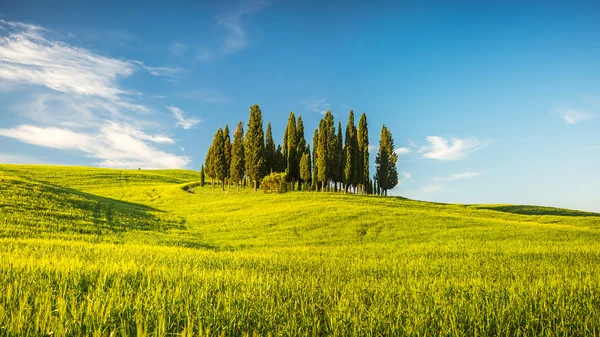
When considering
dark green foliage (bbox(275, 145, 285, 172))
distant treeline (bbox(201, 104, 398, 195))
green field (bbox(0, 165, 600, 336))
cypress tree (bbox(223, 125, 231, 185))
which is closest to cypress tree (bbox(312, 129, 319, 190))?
distant treeline (bbox(201, 104, 398, 195))

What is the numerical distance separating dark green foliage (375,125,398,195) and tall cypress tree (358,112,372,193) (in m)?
3.58

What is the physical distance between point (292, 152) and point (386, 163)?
21.6 meters

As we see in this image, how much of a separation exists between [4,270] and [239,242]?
19895 millimetres

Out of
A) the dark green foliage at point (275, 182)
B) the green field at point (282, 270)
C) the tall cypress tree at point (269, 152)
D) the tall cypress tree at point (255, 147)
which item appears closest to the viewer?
the green field at point (282, 270)

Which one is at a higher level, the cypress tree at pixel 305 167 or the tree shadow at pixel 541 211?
the cypress tree at pixel 305 167

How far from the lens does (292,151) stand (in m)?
76.1

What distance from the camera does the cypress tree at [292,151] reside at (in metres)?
75.8

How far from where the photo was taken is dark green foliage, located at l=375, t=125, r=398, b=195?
252 ft

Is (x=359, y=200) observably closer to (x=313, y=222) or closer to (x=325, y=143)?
(x=313, y=222)

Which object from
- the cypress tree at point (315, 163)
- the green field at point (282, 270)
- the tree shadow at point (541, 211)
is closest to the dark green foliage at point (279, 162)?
the cypress tree at point (315, 163)

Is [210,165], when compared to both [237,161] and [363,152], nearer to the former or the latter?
[237,161]

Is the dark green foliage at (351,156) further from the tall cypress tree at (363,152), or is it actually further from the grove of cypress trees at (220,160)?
the grove of cypress trees at (220,160)

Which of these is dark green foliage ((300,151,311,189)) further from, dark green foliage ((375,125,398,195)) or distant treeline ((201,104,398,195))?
dark green foliage ((375,125,398,195))

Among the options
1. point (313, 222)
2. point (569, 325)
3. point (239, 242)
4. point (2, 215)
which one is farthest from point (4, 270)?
point (313, 222)
